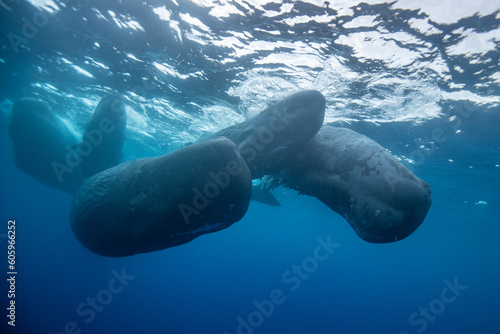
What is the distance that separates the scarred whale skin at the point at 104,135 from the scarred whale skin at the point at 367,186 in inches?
418

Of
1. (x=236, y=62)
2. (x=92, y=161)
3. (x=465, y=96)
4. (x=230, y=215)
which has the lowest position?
(x=92, y=161)

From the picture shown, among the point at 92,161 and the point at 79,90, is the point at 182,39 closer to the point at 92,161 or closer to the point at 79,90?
the point at 92,161

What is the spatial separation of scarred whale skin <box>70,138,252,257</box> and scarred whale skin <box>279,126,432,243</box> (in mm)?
1668

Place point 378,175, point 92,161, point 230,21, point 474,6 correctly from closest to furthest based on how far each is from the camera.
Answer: point 378,175 < point 474,6 < point 230,21 < point 92,161

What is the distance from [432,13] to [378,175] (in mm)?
5652

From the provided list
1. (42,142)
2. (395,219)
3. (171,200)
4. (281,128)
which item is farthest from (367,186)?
(42,142)

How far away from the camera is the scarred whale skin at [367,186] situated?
3652 mm

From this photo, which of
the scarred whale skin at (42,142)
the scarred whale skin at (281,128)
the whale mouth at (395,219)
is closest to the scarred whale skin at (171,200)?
the scarred whale skin at (281,128)

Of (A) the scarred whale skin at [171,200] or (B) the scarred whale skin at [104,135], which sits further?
(B) the scarred whale skin at [104,135]

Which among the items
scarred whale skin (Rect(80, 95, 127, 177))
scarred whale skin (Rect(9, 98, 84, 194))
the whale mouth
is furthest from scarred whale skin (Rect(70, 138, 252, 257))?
Answer: scarred whale skin (Rect(9, 98, 84, 194))

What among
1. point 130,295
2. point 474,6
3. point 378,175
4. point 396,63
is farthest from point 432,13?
point 130,295

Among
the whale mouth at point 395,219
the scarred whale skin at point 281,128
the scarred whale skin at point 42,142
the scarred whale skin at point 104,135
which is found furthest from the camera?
the scarred whale skin at point 42,142

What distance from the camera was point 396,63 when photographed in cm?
852

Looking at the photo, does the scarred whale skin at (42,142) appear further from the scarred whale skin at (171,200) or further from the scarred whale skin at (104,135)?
the scarred whale skin at (171,200)
